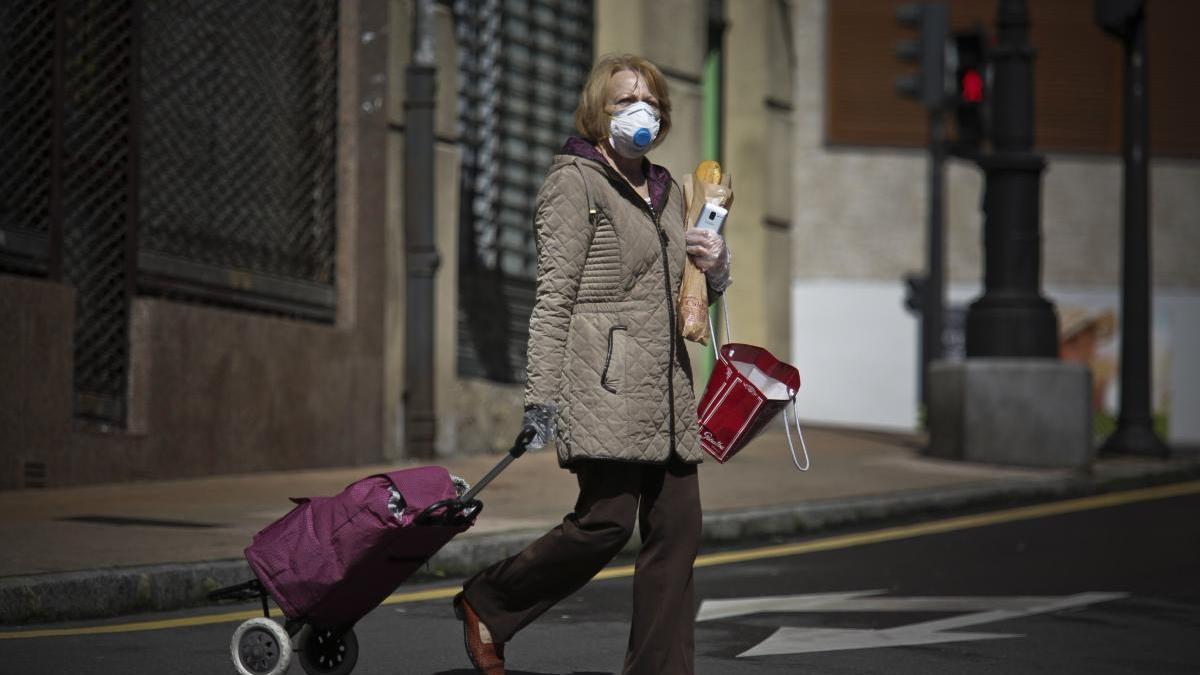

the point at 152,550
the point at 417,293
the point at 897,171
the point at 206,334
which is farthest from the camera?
the point at 897,171

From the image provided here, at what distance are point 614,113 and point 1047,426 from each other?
31.2 ft

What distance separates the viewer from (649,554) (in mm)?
5395

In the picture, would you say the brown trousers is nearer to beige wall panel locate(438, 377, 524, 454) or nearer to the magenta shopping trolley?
the magenta shopping trolley

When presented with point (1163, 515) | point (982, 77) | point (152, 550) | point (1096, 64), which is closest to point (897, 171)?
point (1096, 64)

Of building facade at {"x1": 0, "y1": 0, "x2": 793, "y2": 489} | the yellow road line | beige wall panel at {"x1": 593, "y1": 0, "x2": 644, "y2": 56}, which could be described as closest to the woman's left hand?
the yellow road line

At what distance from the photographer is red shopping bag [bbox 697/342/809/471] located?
5.43 meters

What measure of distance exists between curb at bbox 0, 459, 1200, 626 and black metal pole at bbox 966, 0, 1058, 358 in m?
1.56

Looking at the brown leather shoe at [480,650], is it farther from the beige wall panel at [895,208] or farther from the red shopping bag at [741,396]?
the beige wall panel at [895,208]

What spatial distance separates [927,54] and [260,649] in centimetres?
1483

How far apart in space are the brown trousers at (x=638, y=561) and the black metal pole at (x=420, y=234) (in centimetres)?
799

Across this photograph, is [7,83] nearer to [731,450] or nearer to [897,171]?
[731,450]

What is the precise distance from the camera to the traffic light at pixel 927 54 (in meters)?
19.2

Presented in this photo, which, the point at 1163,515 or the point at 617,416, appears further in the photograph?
the point at 1163,515

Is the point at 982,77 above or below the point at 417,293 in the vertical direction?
above
